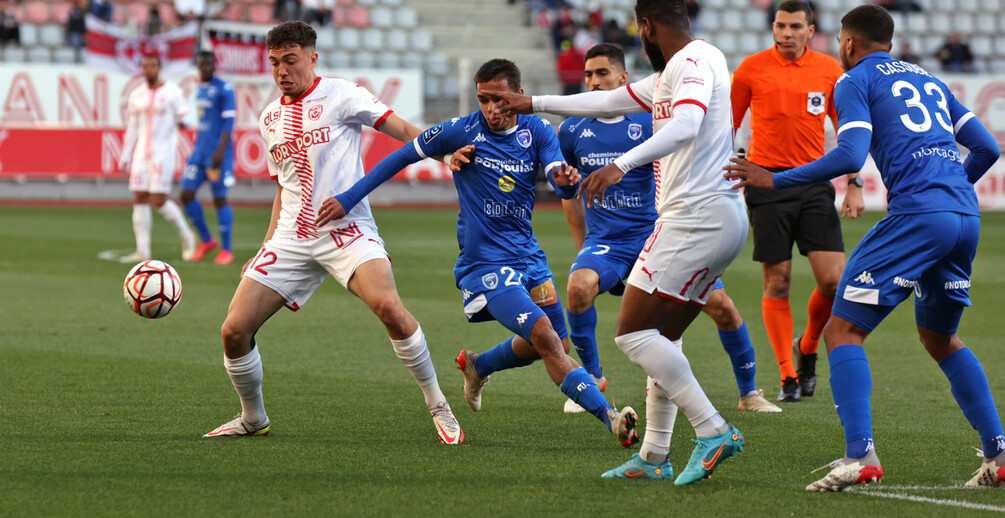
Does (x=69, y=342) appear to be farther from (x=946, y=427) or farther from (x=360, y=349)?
(x=946, y=427)

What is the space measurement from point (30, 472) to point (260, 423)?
1.16 metres

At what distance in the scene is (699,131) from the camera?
15.1ft

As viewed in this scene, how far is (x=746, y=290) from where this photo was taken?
41.1 ft

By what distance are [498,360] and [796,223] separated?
211 cm

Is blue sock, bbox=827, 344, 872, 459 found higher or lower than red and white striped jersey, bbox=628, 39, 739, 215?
lower

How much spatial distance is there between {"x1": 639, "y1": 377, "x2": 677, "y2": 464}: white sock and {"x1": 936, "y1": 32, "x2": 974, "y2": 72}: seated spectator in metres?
26.1

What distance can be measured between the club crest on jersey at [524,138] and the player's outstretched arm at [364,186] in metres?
0.56

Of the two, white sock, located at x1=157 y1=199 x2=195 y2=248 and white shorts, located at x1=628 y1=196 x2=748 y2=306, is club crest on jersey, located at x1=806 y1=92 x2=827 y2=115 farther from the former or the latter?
white sock, located at x1=157 y1=199 x2=195 y2=248

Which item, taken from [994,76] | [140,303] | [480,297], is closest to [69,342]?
[140,303]

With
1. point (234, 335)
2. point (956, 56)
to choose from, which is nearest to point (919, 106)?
point (234, 335)

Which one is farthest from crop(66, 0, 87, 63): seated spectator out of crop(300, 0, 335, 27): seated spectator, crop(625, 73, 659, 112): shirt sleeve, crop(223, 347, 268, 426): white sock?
crop(625, 73, 659, 112): shirt sleeve

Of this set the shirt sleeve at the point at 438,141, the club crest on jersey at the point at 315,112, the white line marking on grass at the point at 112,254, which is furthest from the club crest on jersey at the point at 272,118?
the white line marking on grass at the point at 112,254

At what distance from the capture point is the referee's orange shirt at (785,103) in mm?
7008

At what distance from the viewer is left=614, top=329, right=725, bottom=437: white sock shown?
4609 millimetres
